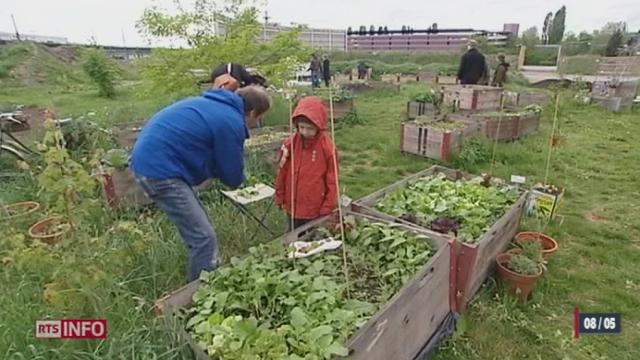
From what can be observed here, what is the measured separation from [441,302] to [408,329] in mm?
400

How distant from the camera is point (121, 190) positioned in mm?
3502

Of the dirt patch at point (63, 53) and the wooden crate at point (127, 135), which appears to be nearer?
the wooden crate at point (127, 135)

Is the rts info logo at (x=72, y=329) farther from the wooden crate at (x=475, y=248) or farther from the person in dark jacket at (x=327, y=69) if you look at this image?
the person in dark jacket at (x=327, y=69)

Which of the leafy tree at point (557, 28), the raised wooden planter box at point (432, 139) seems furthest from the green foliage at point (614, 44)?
the raised wooden planter box at point (432, 139)

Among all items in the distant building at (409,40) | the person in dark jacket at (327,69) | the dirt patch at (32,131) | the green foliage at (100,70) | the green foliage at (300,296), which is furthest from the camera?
the distant building at (409,40)

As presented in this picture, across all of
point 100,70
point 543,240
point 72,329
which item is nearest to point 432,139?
point 543,240

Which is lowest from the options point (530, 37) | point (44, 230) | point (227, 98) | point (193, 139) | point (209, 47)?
point (44, 230)

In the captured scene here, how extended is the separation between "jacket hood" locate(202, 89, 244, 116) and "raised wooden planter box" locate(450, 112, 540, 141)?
4.60 metres

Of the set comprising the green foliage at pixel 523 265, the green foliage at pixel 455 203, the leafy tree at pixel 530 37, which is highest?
the leafy tree at pixel 530 37

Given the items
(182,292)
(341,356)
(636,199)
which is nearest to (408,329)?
(341,356)

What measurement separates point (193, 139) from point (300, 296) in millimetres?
973

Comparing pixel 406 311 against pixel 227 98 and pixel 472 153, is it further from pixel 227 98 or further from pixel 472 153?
pixel 472 153

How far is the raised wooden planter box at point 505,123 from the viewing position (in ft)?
19.6

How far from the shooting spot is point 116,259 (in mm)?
1982
